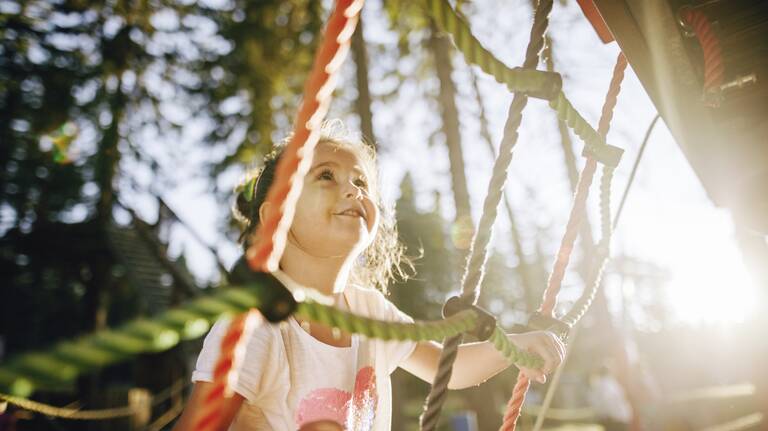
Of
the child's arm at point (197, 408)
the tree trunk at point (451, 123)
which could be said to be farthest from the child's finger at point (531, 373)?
the tree trunk at point (451, 123)

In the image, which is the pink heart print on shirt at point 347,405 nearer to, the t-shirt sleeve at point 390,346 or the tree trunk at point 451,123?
the t-shirt sleeve at point 390,346

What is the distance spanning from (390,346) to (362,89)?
6155mm

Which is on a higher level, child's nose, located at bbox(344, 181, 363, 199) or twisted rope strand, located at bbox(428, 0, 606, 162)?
twisted rope strand, located at bbox(428, 0, 606, 162)

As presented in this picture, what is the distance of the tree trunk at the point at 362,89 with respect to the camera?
7.07 metres

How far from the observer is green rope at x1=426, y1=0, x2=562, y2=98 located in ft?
→ 2.60

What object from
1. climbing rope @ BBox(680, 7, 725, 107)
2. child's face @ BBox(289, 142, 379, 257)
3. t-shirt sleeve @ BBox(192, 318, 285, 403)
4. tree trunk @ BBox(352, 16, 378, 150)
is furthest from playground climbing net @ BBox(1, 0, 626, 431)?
tree trunk @ BBox(352, 16, 378, 150)

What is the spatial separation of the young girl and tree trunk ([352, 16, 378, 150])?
16.7 feet

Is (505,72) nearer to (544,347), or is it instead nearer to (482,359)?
(544,347)

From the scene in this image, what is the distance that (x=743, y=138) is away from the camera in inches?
56.9

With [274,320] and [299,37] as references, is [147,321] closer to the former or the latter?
[274,320]

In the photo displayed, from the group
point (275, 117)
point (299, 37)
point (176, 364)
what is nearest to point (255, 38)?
point (299, 37)

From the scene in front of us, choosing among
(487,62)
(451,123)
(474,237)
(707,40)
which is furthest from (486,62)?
(451,123)

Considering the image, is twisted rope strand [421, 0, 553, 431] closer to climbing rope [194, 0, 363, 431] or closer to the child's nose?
climbing rope [194, 0, 363, 431]

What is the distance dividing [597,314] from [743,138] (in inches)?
307
